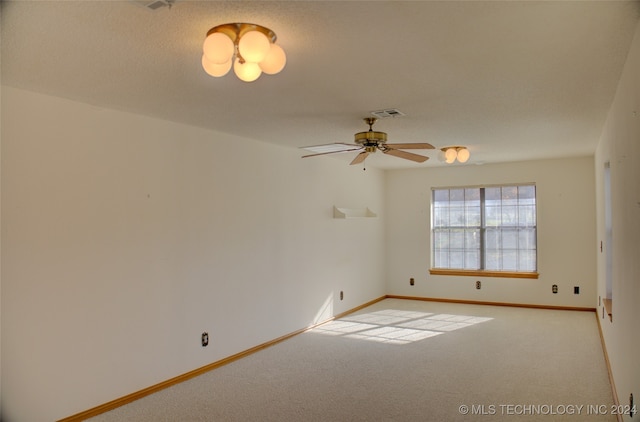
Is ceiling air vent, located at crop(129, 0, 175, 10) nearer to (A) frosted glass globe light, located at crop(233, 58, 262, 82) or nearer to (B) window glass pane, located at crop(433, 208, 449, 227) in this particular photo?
(A) frosted glass globe light, located at crop(233, 58, 262, 82)

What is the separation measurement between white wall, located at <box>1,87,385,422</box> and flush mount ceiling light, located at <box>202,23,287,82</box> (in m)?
1.72

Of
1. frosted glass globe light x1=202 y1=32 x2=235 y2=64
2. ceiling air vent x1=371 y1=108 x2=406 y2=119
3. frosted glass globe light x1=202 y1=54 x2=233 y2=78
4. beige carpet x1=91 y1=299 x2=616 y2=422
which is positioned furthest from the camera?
ceiling air vent x1=371 y1=108 x2=406 y2=119

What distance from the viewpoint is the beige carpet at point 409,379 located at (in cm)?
327

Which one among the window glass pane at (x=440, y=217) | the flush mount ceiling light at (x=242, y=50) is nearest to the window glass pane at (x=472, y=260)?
the window glass pane at (x=440, y=217)

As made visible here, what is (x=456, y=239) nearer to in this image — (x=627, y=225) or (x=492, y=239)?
(x=492, y=239)

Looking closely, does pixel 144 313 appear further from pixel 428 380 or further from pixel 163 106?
pixel 428 380

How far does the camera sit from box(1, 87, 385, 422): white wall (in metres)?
2.97

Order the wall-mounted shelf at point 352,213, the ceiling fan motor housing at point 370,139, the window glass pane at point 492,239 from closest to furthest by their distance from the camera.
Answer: the ceiling fan motor housing at point 370,139 < the wall-mounted shelf at point 352,213 < the window glass pane at point 492,239

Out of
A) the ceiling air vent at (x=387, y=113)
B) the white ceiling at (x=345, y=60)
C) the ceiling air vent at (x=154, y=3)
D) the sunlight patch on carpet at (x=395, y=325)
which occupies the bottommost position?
the sunlight patch on carpet at (x=395, y=325)

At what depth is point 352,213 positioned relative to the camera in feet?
21.7

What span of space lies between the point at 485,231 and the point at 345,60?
217 inches

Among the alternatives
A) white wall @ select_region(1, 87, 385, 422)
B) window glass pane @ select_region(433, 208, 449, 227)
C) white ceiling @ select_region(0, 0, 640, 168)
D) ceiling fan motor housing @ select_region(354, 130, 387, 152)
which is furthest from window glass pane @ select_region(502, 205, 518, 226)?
ceiling fan motor housing @ select_region(354, 130, 387, 152)

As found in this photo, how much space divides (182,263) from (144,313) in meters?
0.55

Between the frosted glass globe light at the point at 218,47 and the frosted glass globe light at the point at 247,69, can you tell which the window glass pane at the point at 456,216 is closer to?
the frosted glass globe light at the point at 247,69
